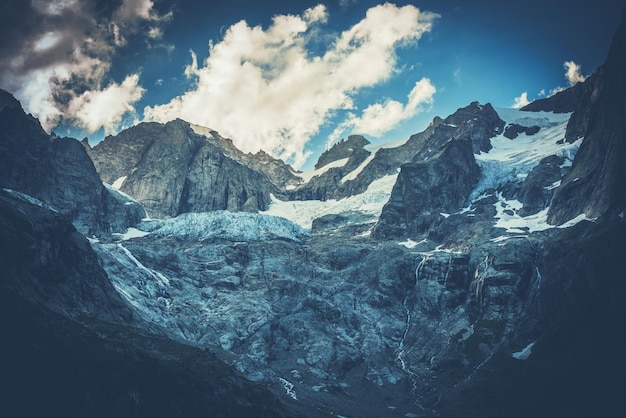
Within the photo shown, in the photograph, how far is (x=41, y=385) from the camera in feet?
398

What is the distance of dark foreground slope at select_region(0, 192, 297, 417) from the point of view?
121812 mm

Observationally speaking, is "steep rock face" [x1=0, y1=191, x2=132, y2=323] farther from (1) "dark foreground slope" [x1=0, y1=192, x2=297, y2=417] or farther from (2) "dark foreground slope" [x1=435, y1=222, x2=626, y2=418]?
(2) "dark foreground slope" [x1=435, y1=222, x2=626, y2=418]

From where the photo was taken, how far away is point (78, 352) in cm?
13225

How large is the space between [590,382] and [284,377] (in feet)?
300

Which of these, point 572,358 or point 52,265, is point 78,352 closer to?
point 52,265

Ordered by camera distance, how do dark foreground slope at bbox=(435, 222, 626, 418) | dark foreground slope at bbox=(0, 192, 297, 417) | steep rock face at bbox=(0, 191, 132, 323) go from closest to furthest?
1. dark foreground slope at bbox=(0, 192, 297, 417)
2. steep rock face at bbox=(0, 191, 132, 323)
3. dark foreground slope at bbox=(435, 222, 626, 418)

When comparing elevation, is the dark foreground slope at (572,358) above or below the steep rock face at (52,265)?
below

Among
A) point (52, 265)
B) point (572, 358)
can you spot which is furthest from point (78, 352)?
point (572, 358)

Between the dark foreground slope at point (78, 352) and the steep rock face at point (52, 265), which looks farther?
the steep rock face at point (52, 265)

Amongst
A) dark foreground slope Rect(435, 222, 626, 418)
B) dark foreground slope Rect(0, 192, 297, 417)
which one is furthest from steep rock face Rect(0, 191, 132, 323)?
dark foreground slope Rect(435, 222, 626, 418)

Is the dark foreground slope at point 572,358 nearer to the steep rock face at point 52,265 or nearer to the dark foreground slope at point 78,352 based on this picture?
the dark foreground slope at point 78,352

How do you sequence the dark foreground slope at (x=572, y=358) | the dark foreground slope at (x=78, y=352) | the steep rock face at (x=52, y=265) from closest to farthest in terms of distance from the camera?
the dark foreground slope at (x=78, y=352) < the steep rock face at (x=52, y=265) < the dark foreground slope at (x=572, y=358)

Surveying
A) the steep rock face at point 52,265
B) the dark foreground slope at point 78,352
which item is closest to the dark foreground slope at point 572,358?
the dark foreground slope at point 78,352

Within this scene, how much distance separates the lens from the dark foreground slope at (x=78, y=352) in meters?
122
